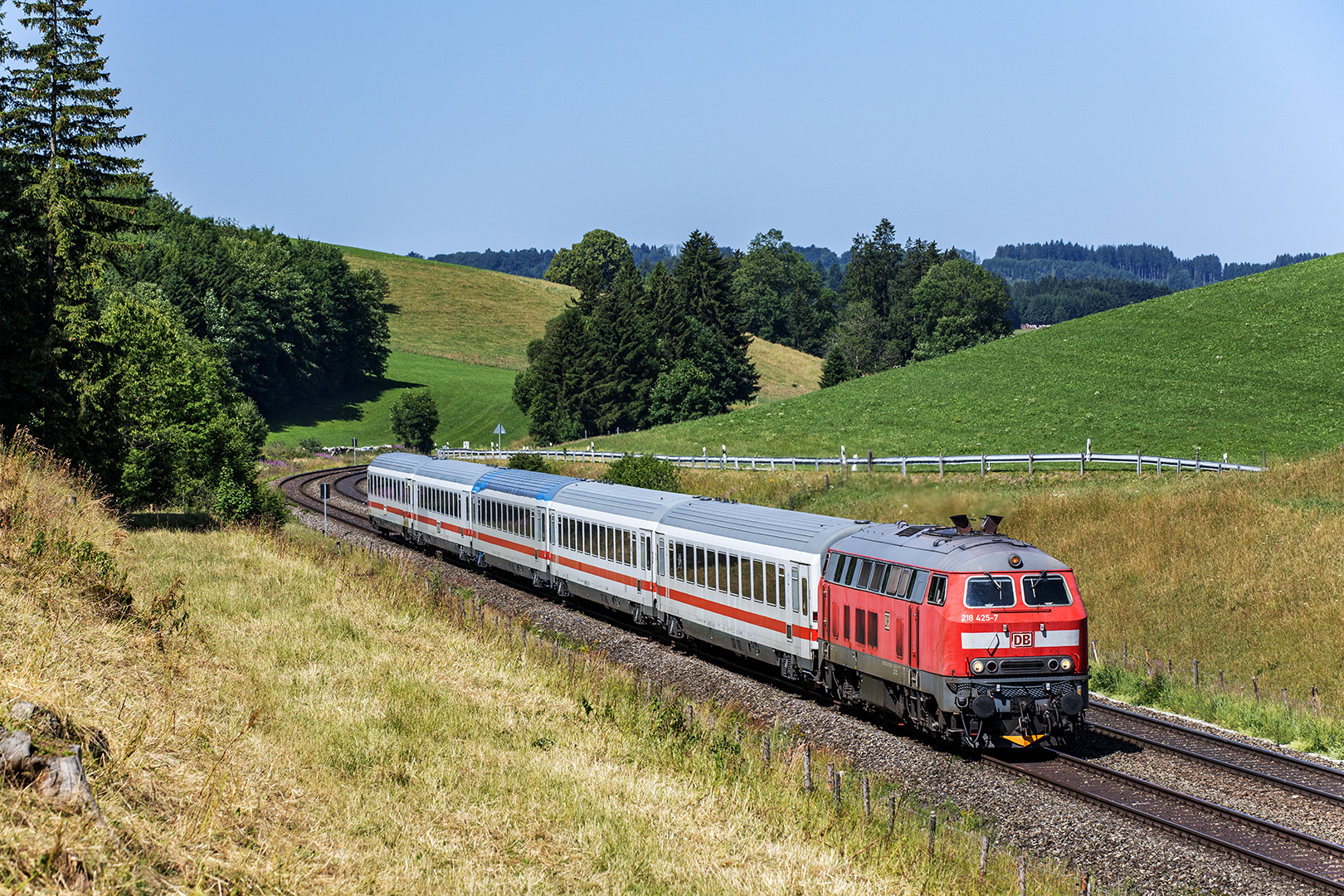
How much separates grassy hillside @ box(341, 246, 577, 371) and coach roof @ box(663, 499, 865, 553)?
123 meters

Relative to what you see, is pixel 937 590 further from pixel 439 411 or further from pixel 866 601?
pixel 439 411

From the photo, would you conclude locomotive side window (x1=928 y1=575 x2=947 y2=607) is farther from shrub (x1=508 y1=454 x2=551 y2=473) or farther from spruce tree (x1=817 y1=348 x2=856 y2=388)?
spruce tree (x1=817 y1=348 x2=856 y2=388)

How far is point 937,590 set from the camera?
53.5 ft

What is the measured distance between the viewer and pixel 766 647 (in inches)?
831

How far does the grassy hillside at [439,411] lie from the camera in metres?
112

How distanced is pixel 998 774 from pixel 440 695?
8390mm

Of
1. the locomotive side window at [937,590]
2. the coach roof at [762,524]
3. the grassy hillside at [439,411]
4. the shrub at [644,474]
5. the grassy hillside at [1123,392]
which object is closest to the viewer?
the locomotive side window at [937,590]

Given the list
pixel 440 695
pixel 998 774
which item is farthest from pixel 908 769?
pixel 440 695

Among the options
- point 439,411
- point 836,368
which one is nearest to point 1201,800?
point 836,368

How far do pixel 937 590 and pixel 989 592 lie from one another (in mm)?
736

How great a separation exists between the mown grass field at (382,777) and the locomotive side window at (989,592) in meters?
3.13

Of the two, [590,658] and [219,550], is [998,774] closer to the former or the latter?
[590,658]

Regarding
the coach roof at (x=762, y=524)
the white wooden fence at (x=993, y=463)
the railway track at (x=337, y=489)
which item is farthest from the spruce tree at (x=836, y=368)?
the coach roof at (x=762, y=524)

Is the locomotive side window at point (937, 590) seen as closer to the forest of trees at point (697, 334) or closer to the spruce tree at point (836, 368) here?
the forest of trees at point (697, 334)
